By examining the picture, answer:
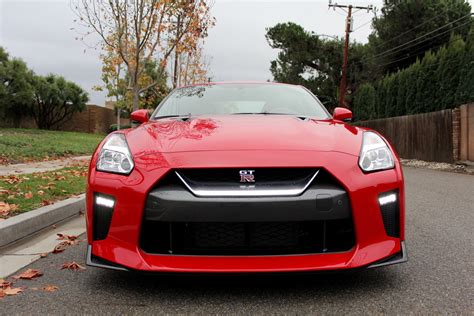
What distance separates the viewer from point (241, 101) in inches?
157

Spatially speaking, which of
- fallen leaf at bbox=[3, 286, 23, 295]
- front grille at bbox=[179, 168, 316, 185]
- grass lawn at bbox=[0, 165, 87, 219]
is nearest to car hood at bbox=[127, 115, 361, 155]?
front grille at bbox=[179, 168, 316, 185]

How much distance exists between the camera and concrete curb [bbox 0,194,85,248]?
3729mm

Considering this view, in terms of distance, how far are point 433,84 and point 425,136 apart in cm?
267

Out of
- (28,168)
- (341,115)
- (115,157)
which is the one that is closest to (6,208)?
(115,157)

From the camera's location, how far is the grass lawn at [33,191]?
451 cm

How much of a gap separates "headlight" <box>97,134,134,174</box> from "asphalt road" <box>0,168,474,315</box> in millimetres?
630

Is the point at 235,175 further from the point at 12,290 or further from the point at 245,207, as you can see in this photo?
the point at 12,290

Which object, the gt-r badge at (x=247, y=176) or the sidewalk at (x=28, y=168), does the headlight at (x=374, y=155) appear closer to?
the gt-r badge at (x=247, y=176)

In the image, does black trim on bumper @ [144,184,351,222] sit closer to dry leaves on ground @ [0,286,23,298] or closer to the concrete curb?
A: dry leaves on ground @ [0,286,23,298]

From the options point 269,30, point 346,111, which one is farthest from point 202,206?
point 269,30

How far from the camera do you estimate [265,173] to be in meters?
2.44

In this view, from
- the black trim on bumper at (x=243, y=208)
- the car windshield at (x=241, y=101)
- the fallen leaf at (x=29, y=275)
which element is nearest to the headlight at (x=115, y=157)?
the black trim on bumper at (x=243, y=208)

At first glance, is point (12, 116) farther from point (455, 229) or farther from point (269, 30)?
point (455, 229)

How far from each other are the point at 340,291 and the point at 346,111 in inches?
67.5
